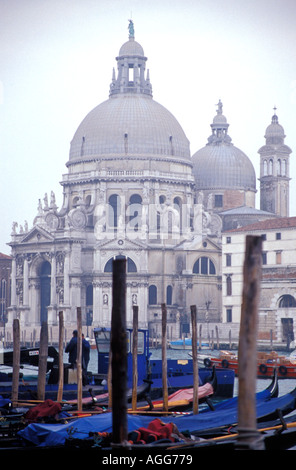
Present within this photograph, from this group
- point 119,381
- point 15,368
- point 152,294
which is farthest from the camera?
point 152,294

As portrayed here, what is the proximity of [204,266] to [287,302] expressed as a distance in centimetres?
1395

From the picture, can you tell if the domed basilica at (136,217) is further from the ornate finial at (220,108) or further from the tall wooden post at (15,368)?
the tall wooden post at (15,368)

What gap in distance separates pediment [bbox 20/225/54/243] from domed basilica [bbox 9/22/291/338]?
67 millimetres

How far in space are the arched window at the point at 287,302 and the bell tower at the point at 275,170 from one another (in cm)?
2303

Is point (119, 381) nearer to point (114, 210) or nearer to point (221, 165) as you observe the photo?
point (114, 210)

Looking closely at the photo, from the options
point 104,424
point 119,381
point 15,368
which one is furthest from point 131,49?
point 119,381

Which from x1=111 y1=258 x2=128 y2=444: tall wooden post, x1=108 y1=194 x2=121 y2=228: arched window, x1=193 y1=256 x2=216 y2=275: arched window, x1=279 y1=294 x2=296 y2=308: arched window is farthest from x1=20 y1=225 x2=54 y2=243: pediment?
x1=111 y1=258 x2=128 y2=444: tall wooden post

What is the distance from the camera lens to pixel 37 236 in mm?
80125

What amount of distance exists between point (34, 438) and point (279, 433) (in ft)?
12.8

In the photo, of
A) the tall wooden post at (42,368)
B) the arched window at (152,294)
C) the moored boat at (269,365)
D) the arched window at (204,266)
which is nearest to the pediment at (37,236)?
the arched window at (152,294)

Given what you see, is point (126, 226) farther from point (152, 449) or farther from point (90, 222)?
point (152, 449)

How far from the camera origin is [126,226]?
3120 inches

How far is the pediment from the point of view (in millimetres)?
79188

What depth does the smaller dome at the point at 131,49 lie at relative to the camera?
8538 cm
